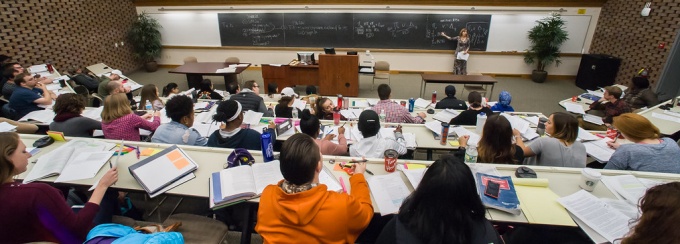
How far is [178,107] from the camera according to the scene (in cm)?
274

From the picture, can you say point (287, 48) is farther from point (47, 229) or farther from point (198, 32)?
point (47, 229)

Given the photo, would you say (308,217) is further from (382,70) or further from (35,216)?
(382,70)

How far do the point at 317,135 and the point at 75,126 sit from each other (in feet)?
7.58

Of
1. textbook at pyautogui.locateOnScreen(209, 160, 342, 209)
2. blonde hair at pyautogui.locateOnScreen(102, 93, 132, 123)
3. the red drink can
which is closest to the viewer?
textbook at pyautogui.locateOnScreen(209, 160, 342, 209)

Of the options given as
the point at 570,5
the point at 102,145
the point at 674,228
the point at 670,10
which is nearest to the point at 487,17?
the point at 570,5

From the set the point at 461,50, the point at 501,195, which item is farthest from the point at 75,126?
the point at 461,50

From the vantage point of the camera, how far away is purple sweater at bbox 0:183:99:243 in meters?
1.52

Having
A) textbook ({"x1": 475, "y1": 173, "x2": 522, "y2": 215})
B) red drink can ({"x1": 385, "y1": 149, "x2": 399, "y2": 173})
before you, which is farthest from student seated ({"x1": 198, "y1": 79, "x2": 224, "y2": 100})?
textbook ({"x1": 475, "y1": 173, "x2": 522, "y2": 215})

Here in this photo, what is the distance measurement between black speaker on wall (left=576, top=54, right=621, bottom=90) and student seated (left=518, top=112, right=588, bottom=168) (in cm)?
603

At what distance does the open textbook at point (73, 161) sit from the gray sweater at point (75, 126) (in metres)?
0.48

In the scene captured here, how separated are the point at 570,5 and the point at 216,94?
8.21 meters

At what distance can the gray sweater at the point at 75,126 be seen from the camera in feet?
9.67

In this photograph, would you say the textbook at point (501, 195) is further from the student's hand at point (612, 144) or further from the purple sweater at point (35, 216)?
the purple sweater at point (35, 216)

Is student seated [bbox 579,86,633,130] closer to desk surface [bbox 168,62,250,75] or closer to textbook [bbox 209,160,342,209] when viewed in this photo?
textbook [bbox 209,160,342,209]
